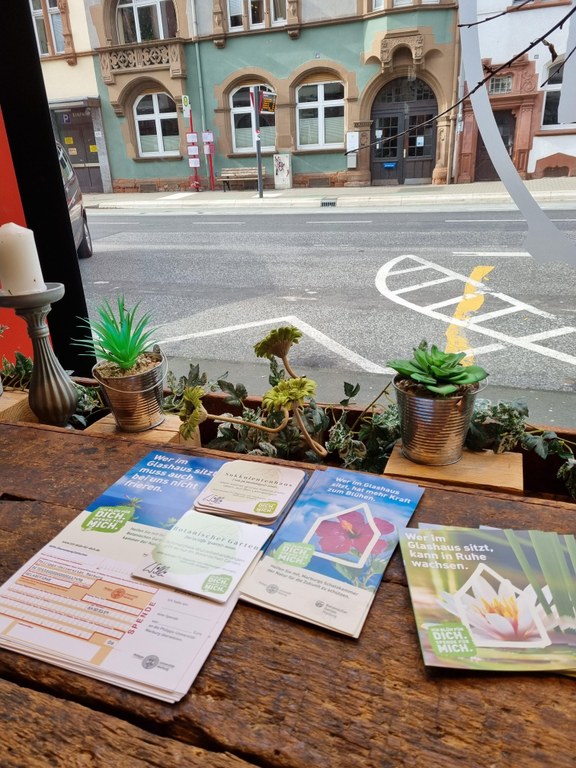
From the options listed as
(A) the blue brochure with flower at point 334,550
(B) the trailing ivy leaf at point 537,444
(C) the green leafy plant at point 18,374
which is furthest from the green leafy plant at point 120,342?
(B) the trailing ivy leaf at point 537,444

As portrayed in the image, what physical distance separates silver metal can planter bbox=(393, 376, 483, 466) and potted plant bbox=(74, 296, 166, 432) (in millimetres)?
489

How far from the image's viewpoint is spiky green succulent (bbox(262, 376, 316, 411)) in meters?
0.88

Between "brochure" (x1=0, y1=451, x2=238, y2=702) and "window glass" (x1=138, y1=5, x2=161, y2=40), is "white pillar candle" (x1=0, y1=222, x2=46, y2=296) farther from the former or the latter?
"window glass" (x1=138, y1=5, x2=161, y2=40)

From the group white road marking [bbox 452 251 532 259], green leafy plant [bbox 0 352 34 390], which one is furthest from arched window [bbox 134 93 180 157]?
white road marking [bbox 452 251 532 259]

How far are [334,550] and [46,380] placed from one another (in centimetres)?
76

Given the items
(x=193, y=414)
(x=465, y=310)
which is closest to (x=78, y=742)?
(x=193, y=414)

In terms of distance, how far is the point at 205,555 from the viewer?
641 mm

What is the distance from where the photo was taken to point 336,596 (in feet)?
1.89

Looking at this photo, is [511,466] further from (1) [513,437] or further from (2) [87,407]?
(2) [87,407]

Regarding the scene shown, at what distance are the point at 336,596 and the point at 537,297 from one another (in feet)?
6.91

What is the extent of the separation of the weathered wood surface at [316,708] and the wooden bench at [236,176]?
2.51 metres

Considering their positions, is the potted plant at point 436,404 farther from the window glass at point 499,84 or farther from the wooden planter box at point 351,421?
the window glass at point 499,84

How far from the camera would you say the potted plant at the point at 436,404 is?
0.84 metres

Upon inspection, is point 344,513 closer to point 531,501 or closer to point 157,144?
point 531,501
